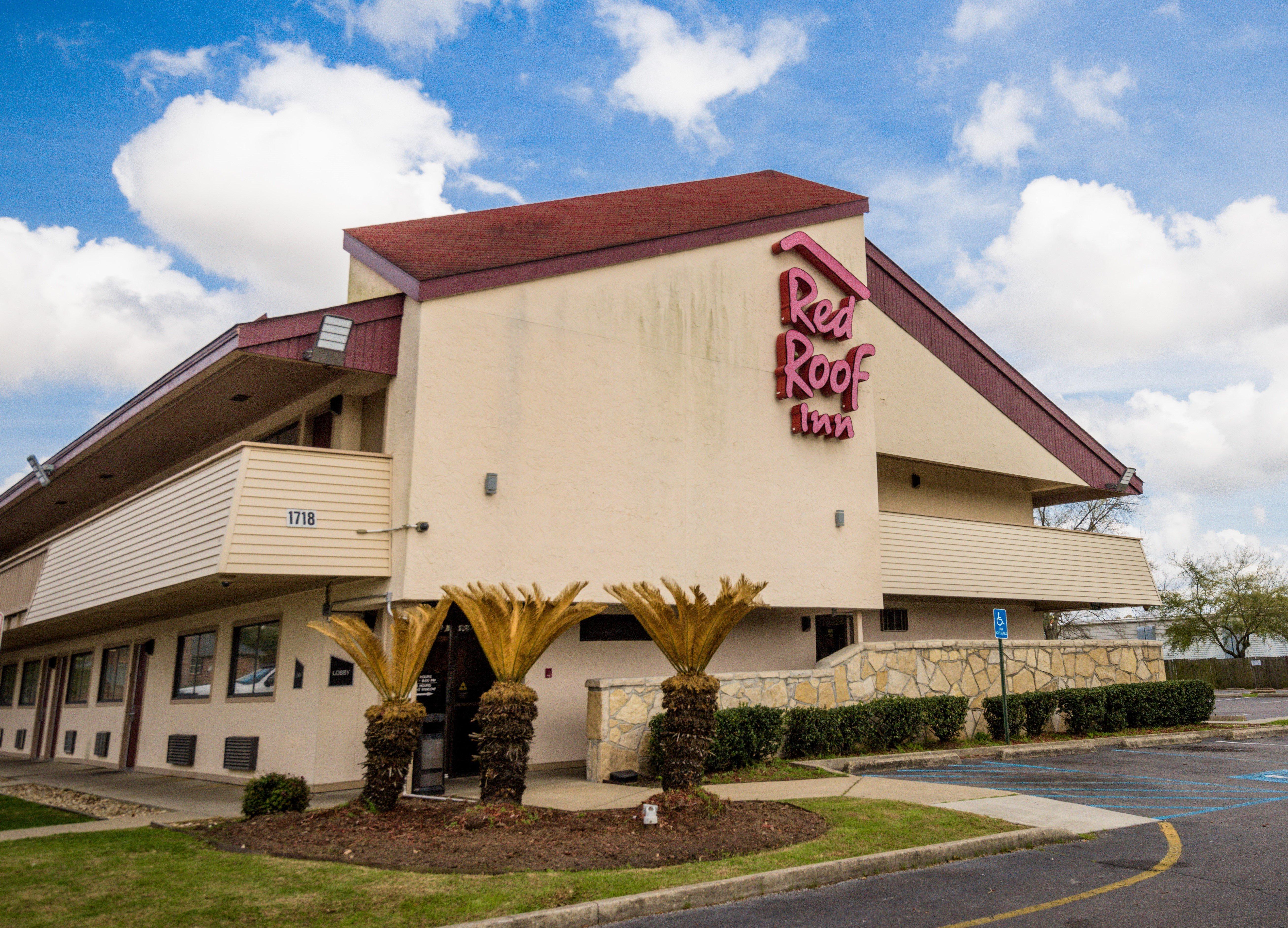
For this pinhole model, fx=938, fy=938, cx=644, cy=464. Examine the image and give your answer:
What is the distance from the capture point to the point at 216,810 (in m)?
12.9

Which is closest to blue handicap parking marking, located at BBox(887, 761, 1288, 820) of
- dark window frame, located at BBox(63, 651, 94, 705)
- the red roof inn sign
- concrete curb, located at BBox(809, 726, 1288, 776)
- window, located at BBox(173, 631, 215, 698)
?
concrete curb, located at BBox(809, 726, 1288, 776)

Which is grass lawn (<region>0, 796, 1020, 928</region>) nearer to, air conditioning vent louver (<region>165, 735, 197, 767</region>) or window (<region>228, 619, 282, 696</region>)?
window (<region>228, 619, 282, 696</region>)

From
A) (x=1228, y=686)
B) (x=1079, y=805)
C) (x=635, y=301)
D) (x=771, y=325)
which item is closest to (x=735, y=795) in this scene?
(x=1079, y=805)

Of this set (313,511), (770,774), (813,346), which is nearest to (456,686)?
(313,511)

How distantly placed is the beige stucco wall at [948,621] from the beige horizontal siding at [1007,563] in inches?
49.4

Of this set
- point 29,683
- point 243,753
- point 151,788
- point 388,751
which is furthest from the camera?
point 29,683

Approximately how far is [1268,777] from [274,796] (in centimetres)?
1420

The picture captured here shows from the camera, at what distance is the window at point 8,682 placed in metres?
32.0

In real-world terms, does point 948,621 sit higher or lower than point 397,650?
higher

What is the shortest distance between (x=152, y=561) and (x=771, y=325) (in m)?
12.1

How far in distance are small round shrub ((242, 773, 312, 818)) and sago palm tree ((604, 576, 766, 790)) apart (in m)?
4.28

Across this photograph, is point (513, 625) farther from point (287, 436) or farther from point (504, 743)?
point (287, 436)

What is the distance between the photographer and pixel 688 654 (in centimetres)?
1083

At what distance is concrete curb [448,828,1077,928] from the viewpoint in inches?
272
